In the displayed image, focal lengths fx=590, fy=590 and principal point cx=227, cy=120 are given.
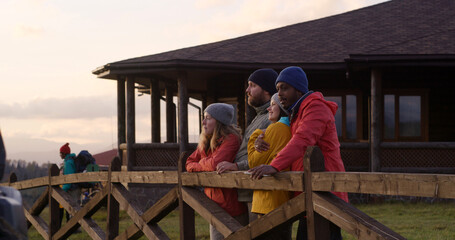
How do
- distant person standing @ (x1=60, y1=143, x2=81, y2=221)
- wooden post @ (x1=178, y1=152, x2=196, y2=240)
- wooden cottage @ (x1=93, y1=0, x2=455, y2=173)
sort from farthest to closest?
wooden cottage @ (x1=93, y1=0, x2=455, y2=173) → distant person standing @ (x1=60, y1=143, x2=81, y2=221) → wooden post @ (x1=178, y1=152, x2=196, y2=240)

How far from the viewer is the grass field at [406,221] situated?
906cm

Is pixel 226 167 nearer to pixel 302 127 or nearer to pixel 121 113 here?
pixel 302 127

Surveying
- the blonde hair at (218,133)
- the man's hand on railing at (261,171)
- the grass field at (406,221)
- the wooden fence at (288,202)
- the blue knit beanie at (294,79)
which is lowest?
the grass field at (406,221)

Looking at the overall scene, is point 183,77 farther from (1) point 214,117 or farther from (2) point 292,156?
(2) point 292,156

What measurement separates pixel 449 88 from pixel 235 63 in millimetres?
5943

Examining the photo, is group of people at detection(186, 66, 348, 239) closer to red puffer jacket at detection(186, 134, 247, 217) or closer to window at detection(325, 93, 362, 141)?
red puffer jacket at detection(186, 134, 247, 217)

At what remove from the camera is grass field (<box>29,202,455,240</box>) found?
29.7 feet

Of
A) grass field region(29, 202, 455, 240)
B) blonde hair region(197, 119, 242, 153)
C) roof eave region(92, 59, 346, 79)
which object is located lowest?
grass field region(29, 202, 455, 240)

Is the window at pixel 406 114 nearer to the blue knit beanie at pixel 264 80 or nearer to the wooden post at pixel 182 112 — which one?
the wooden post at pixel 182 112

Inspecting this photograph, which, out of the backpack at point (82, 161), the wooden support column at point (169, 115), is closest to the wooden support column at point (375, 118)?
the backpack at point (82, 161)

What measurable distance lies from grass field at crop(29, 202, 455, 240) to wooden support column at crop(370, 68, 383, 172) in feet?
3.37

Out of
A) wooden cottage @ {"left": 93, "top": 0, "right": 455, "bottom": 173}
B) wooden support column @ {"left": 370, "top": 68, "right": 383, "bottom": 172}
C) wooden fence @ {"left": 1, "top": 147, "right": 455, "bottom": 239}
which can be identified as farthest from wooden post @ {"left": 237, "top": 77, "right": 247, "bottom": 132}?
wooden fence @ {"left": 1, "top": 147, "right": 455, "bottom": 239}

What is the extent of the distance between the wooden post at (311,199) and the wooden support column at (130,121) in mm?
11634

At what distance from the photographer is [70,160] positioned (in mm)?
10953
